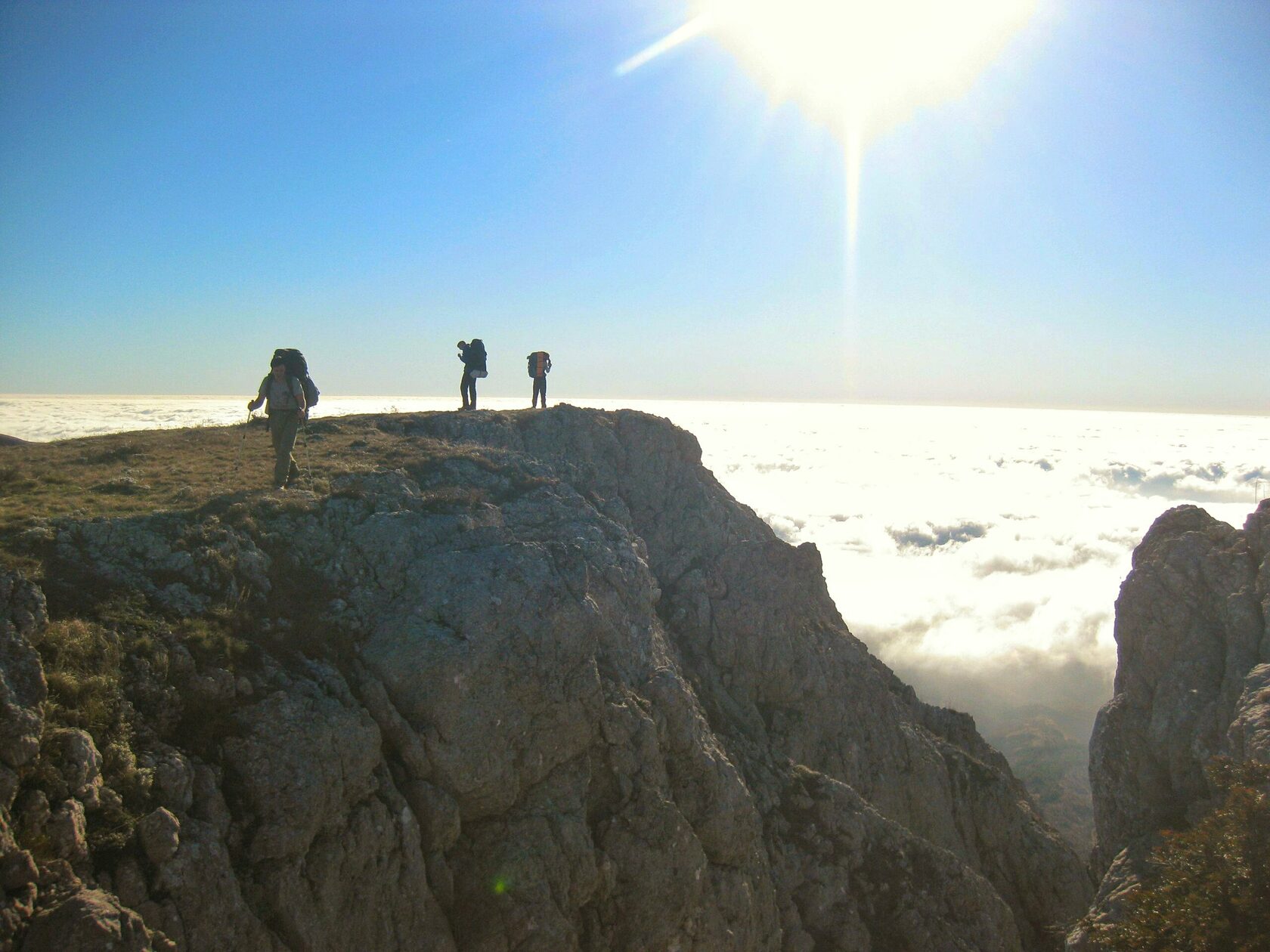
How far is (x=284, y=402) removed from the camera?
1747 centimetres

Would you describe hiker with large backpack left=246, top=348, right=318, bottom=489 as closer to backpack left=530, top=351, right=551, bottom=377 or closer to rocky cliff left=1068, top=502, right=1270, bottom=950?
backpack left=530, top=351, right=551, bottom=377

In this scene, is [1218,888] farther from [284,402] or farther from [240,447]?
[240,447]

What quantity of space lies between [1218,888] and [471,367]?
28.6 m

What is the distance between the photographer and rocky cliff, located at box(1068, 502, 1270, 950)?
20141 mm

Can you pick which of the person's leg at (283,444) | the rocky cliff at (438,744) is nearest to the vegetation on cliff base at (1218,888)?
the rocky cliff at (438,744)

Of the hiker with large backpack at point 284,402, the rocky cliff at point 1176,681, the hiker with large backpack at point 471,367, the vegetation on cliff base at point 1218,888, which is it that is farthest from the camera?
the hiker with large backpack at point 471,367

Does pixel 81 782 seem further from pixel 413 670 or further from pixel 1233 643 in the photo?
pixel 1233 643

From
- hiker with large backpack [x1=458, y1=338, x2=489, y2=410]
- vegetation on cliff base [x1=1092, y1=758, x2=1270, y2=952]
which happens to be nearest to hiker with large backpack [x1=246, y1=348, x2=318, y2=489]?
hiker with large backpack [x1=458, y1=338, x2=489, y2=410]

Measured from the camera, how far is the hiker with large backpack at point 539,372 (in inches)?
1308

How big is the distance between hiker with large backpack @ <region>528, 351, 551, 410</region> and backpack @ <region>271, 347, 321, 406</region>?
49.5 ft

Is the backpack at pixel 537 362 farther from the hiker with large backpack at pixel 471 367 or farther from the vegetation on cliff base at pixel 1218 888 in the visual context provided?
the vegetation on cliff base at pixel 1218 888

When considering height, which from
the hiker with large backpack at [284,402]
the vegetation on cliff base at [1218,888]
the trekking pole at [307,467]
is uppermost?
the hiker with large backpack at [284,402]

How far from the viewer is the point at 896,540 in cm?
19975

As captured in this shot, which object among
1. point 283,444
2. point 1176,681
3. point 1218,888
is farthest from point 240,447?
point 1176,681
